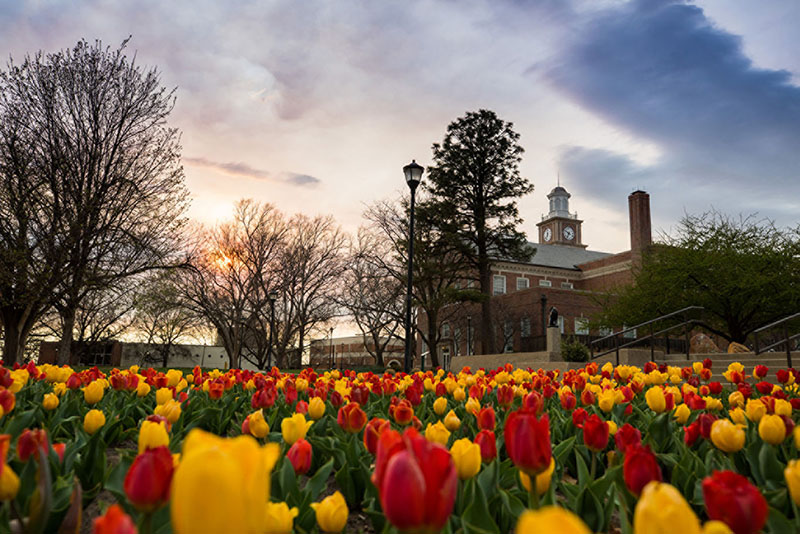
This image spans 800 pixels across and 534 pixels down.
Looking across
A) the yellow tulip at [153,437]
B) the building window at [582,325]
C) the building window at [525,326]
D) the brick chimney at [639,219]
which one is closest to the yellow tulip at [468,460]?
the yellow tulip at [153,437]

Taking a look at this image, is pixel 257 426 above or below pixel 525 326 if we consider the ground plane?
below

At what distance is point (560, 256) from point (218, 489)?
5996 centimetres

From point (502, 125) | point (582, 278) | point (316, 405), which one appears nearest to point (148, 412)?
point (316, 405)

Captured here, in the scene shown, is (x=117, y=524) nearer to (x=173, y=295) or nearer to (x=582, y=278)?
(x=173, y=295)

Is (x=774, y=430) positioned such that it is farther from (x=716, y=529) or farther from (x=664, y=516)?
(x=664, y=516)

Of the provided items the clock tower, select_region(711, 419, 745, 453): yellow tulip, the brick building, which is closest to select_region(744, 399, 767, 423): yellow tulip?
select_region(711, 419, 745, 453): yellow tulip

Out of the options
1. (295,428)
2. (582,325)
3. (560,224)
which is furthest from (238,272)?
(560,224)

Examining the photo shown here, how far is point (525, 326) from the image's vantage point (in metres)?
41.7

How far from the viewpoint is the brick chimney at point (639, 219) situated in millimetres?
46344

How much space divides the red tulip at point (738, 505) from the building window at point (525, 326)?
41118 millimetres

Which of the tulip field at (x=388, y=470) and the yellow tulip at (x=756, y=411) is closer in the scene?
the tulip field at (x=388, y=470)

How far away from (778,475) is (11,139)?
20.5 metres

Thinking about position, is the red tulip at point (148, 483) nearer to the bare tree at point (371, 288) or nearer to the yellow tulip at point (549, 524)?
the yellow tulip at point (549, 524)

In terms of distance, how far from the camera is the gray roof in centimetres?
5562
